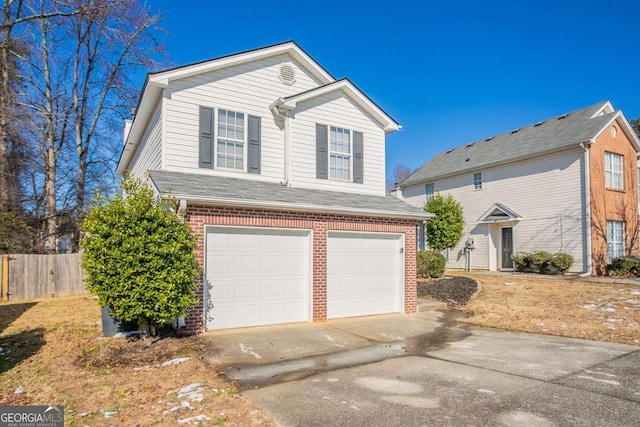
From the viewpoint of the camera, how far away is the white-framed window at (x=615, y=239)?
1864 centimetres

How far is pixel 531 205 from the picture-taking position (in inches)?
786

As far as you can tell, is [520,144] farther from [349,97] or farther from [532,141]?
[349,97]

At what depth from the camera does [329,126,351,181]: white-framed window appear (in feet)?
37.9

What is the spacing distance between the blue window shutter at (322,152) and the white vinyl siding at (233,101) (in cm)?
103

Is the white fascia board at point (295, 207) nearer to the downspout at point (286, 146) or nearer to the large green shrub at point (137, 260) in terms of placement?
the large green shrub at point (137, 260)

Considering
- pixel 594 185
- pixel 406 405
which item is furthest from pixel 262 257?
pixel 594 185

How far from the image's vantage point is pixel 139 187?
787cm

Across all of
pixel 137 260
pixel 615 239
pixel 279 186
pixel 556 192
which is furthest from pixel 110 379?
pixel 615 239

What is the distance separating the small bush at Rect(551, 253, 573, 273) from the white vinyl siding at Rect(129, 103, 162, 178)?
17.1 metres

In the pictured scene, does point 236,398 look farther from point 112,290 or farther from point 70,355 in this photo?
point 70,355

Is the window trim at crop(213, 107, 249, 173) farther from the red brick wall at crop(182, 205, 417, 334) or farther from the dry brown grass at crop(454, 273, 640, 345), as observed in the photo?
the dry brown grass at crop(454, 273, 640, 345)

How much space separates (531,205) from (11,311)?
21752 millimetres

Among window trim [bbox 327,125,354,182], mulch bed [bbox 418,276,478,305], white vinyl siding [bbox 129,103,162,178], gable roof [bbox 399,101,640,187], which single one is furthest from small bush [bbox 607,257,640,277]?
white vinyl siding [bbox 129,103,162,178]

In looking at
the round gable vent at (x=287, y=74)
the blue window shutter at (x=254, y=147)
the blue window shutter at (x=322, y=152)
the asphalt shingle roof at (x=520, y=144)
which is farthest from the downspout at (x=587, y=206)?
the blue window shutter at (x=254, y=147)
